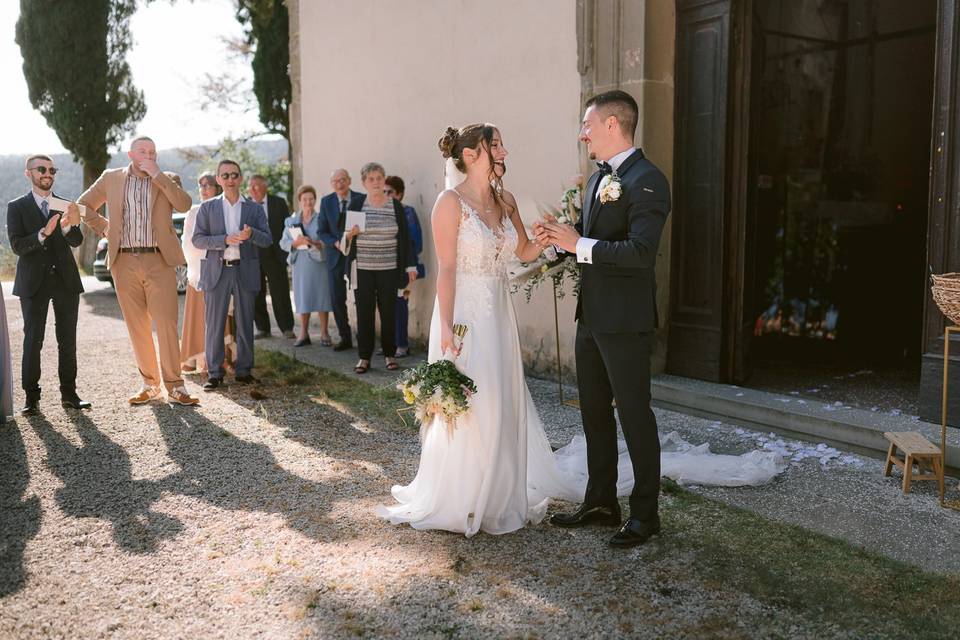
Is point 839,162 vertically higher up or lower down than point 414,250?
higher up

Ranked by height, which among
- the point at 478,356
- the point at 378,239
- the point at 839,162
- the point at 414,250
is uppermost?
the point at 839,162

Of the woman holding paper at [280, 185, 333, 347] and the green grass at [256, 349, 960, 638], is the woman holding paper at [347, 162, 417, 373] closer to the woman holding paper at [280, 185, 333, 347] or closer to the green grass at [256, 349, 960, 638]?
the woman holding paper at [280, 185, 333, 347]

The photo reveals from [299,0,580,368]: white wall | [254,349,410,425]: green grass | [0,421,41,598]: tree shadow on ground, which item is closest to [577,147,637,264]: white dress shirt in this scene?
[0,421,41,598]: tree shadow on ground

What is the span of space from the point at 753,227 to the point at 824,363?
6.47ft

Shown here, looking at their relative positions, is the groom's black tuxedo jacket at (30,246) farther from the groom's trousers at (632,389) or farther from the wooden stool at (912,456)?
the wooden stool at (912,456)

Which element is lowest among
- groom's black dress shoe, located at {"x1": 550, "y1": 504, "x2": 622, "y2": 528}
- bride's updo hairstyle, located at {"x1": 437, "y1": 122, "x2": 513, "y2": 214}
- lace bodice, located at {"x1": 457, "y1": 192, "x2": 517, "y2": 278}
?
groom's black dress shoe, located at {"x1": 550, "y1": 504, "x2": 622, "y2": 528}

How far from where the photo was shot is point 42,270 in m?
6.48

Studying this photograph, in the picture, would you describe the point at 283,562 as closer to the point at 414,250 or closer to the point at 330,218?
the point at 414,250

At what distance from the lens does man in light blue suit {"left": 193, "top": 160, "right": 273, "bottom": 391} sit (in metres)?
7.36

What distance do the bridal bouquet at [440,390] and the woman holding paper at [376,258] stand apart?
405cm

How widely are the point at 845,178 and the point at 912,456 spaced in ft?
16.9

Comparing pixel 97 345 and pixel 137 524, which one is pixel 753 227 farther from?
pixel 97 345

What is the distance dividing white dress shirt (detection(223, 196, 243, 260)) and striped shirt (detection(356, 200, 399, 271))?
3.71 feet

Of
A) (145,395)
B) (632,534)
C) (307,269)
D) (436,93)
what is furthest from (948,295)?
(307,269)
